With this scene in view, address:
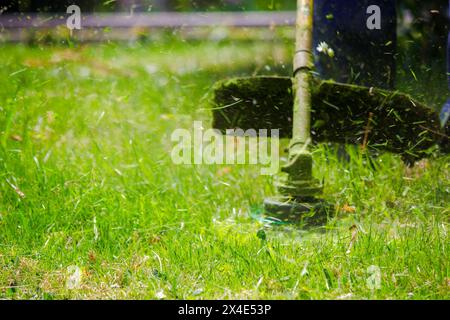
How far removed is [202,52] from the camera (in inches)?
214

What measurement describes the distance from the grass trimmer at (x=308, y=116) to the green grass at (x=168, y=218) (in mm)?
119

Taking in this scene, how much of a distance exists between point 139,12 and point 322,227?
4.88 meters

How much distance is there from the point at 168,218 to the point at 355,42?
5.00 ft

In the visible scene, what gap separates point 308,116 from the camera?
2.59 metres

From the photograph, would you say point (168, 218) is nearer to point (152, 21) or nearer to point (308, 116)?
point (308, 116)

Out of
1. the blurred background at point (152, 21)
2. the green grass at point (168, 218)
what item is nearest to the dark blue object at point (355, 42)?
the green grass at point (168, 218)

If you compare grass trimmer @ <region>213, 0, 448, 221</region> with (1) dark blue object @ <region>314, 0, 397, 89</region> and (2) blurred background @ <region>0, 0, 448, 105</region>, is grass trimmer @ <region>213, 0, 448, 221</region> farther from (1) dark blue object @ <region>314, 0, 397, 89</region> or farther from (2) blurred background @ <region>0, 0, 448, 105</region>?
(2) blurred background @ <region>0, 0, 448, 105</region>

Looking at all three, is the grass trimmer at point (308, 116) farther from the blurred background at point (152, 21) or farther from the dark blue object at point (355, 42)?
the blurred background at point (152, 21)

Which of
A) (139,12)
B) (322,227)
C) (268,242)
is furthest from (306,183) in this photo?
(139,12)

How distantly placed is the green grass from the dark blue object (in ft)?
1.73

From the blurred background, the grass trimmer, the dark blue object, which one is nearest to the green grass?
the grass trimmer

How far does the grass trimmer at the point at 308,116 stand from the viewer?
257 cm

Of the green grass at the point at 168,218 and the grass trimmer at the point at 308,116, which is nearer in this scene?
the green grass at the point at 168,218

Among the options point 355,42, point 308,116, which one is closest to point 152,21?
point 355,42
